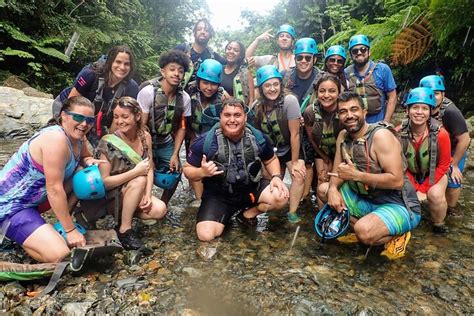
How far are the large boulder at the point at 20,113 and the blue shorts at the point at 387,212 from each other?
9299mm

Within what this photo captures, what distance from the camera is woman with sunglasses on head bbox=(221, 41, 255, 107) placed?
20.0 ft

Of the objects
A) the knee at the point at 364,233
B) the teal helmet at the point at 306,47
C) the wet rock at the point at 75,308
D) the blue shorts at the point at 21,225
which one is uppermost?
the teal helmet at the point at 306,47

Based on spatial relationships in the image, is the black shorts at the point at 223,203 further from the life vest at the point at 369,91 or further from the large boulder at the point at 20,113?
the large boulder at the point at 20,113

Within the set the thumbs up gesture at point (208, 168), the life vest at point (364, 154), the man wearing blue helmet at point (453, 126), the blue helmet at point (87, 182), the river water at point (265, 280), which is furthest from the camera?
the man wearing blue helmet at point (453, 126)

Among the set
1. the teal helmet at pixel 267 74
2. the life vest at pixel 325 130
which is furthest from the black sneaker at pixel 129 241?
the life vest at pixel 325 130

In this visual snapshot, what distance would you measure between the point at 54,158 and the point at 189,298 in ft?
6.04

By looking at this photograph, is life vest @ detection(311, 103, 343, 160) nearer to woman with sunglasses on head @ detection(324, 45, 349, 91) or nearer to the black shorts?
woman with sunglasses on head @ detection(324, 45, 349, 91)

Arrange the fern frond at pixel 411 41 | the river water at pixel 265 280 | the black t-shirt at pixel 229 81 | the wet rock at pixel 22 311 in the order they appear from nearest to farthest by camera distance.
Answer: the wet rock at pixel 22 311, the river water at pixel 265 280, the black t-shirt at pixel 229 81, the fern frond at pixel 411 41

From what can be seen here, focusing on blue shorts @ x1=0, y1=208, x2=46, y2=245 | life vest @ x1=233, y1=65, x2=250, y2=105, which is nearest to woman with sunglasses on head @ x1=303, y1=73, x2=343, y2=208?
life vest @ x1=233, y1=65, x2=250, y2=105

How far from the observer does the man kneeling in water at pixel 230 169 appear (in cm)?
459

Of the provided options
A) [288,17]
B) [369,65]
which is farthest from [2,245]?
[288,17]

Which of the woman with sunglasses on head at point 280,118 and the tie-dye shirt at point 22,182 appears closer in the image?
the tie-dye shirt at point 22,182

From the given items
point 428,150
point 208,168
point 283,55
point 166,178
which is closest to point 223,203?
point 208,168

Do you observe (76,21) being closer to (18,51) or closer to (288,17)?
(18,51)
